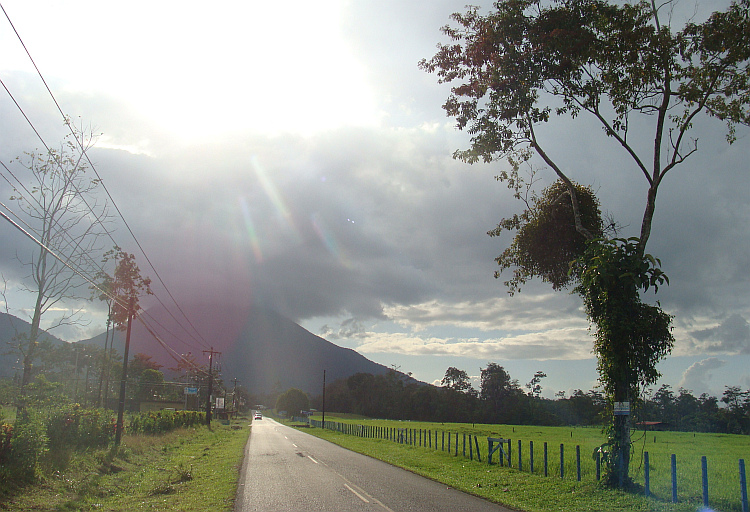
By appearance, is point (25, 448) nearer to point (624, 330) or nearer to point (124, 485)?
point (124, 485)

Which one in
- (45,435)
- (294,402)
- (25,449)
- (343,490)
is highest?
(45,435)

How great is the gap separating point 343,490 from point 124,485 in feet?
26.5

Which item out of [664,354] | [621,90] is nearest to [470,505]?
[664,354]

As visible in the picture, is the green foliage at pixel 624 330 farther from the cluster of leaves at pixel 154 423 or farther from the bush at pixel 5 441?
the cluster of leaves at pixel 154 423

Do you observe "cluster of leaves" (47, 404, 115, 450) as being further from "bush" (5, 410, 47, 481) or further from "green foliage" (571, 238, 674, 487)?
"green foliage" (571, 238, 674, 487)

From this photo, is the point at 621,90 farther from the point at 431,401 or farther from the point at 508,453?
the point at 431,401

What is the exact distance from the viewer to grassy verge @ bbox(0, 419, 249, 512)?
483 inches

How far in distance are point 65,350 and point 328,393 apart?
3720 inches

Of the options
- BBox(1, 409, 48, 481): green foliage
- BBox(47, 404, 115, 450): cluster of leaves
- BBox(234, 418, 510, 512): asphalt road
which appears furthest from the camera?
BBox(47, 404, 115, 450): cluster of leaves

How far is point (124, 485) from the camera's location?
53.7 feet

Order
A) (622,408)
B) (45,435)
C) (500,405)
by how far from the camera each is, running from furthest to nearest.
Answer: (500,405), (45,435), (622,408)

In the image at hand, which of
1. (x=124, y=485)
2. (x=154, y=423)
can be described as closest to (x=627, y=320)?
(x=124, y=485)

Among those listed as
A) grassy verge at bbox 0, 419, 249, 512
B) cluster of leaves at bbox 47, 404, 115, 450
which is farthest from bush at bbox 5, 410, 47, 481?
cluster of leaves at bbox 47, 404, 115, 450

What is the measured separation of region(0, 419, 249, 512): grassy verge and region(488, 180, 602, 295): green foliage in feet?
40.5
